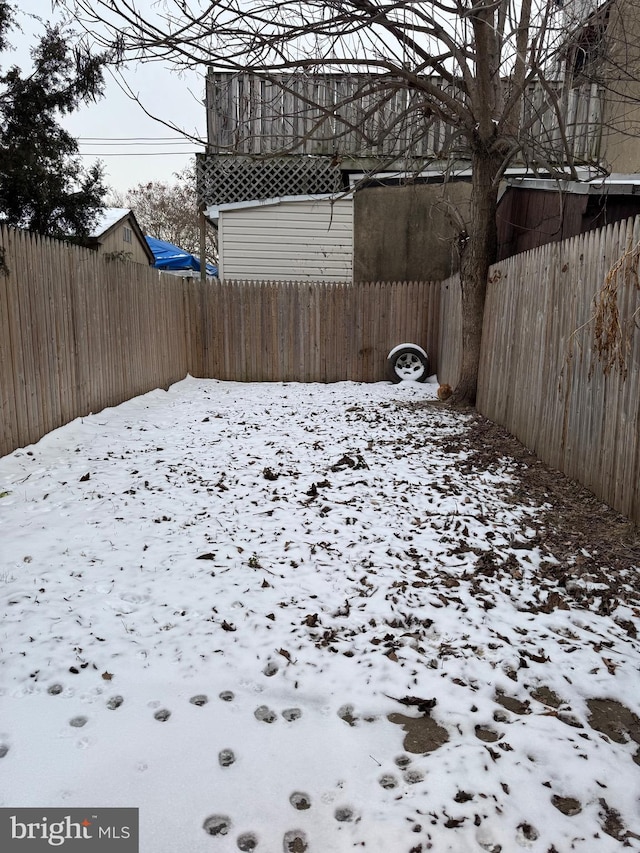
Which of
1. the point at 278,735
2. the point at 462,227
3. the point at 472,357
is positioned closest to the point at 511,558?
the point at 278,735

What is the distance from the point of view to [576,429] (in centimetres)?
445

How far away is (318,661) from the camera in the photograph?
8.02 feet

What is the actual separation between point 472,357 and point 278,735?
21.5ft

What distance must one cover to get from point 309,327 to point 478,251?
4.07 metres

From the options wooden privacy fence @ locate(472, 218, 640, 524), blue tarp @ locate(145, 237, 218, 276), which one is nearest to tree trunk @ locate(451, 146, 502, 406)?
wooden privacy fence @ locate(472, 218, 640, 524)

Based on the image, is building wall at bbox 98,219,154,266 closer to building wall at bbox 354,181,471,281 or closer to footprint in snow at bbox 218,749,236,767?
building wall at bbox 354,181,471,281

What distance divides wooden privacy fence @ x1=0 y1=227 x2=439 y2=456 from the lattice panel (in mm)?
2698

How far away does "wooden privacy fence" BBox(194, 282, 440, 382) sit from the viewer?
10.8 m

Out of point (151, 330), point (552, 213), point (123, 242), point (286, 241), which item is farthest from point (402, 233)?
point (123, 242)

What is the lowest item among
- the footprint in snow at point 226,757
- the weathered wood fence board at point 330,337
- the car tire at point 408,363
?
the footprint in snow at point 226,757

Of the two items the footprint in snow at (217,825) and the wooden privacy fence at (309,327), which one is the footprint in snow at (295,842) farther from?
the wooden privacy fence at (309,327)

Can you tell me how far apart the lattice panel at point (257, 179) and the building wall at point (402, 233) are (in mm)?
1047

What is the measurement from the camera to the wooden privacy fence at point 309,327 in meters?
10.8

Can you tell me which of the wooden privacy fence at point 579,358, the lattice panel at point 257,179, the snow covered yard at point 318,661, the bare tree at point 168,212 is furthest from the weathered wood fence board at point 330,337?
the bare tree at point 168,212
